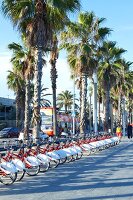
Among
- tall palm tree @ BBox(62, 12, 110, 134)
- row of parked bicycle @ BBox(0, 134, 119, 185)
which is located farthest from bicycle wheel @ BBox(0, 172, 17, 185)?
tall palm tree @ BBox(62, 12, 110, 134)

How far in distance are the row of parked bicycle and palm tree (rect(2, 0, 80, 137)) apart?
295cm

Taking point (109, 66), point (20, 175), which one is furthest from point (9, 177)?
point (109, 66)

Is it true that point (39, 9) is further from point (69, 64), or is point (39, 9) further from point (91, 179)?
point (69, 64)

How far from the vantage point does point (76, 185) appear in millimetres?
11961

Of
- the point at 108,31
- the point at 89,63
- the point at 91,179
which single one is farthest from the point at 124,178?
the point at 108,31

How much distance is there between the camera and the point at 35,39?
21141 millimetres

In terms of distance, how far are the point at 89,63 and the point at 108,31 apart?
3267 mm

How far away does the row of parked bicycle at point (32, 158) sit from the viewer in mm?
12231

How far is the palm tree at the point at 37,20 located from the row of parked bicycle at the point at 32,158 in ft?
9.69

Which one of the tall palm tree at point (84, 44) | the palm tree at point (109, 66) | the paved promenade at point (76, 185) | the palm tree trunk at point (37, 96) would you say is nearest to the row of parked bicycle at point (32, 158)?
the paved promenade at point (76, 185)

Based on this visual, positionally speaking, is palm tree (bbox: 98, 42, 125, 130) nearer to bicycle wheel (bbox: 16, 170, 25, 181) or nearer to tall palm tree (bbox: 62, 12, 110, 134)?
tall palm tree (bbox: 62, 12, 110, 134)

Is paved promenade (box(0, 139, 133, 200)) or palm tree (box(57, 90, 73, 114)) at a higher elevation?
palm tree (box(57, 90, 73, 114))

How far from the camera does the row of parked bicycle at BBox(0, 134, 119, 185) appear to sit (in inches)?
482

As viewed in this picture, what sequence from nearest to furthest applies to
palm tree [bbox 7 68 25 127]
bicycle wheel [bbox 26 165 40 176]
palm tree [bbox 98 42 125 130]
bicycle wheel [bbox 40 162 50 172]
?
bicycle wheel [bbox 26 165 40 176] < bicycle wheel [bbox 40 162 50 172] < palm tree [bbox 98 42 125 130] < palm tree [bbox 7 68 25 127]
